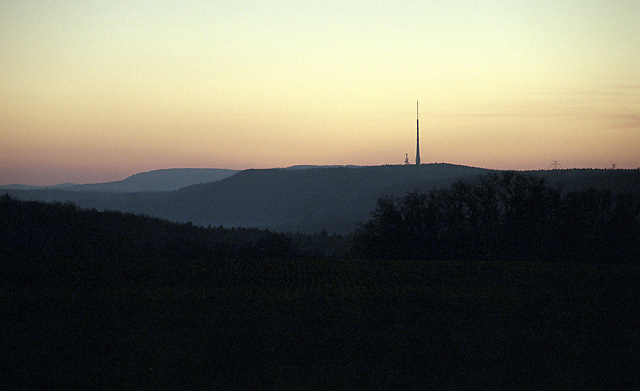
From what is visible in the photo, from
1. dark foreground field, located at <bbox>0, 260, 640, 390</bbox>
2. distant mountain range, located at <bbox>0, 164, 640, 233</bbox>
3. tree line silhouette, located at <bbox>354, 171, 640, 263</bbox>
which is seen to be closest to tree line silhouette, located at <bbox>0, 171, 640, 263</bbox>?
tree line silhouette, located at <bbox>354, 171, 640, 263</bbox>

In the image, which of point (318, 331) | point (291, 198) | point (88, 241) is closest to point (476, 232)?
point (318, 331)

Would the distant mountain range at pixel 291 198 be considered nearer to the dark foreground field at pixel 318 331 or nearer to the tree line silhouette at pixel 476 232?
the tree line silhouette at pixel 476 232

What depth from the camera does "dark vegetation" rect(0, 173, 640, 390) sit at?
11227 millimetres

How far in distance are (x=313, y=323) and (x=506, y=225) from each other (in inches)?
1119

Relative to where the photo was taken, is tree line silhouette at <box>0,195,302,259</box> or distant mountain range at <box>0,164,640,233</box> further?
distant mountain range at <box>0,164,640,233</box>

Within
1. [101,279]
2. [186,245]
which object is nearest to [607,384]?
[101,279]

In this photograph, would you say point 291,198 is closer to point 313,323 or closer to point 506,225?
point 506,225

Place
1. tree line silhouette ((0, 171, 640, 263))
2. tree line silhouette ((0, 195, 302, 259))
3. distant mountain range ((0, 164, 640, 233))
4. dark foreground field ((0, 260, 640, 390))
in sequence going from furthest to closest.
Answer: distant mountain range ((0, 164, 640, 233)), tree line silhouette ((0, 171, 640, 263)), tree line silhouette ((0, 195, 302, 259)), dark foreground field ((0, 260, 640, 390))

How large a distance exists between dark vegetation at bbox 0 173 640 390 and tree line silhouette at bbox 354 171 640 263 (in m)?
1.38

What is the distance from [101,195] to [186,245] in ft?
539

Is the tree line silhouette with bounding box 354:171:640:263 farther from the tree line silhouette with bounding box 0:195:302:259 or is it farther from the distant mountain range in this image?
the distant mountain range

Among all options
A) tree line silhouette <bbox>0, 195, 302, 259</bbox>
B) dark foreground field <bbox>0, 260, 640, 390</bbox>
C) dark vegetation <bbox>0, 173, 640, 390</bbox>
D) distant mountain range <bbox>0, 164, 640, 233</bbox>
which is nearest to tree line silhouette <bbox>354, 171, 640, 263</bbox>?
dark vegetation <bbox>0, 173, 640, 390</bbox>

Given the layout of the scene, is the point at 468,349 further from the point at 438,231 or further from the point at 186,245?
the point at 186,245

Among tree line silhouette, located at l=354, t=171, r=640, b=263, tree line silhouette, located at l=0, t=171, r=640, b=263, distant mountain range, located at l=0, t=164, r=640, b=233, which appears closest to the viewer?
tree line silhouette, located at l=0, t=171, r=640, b=263
